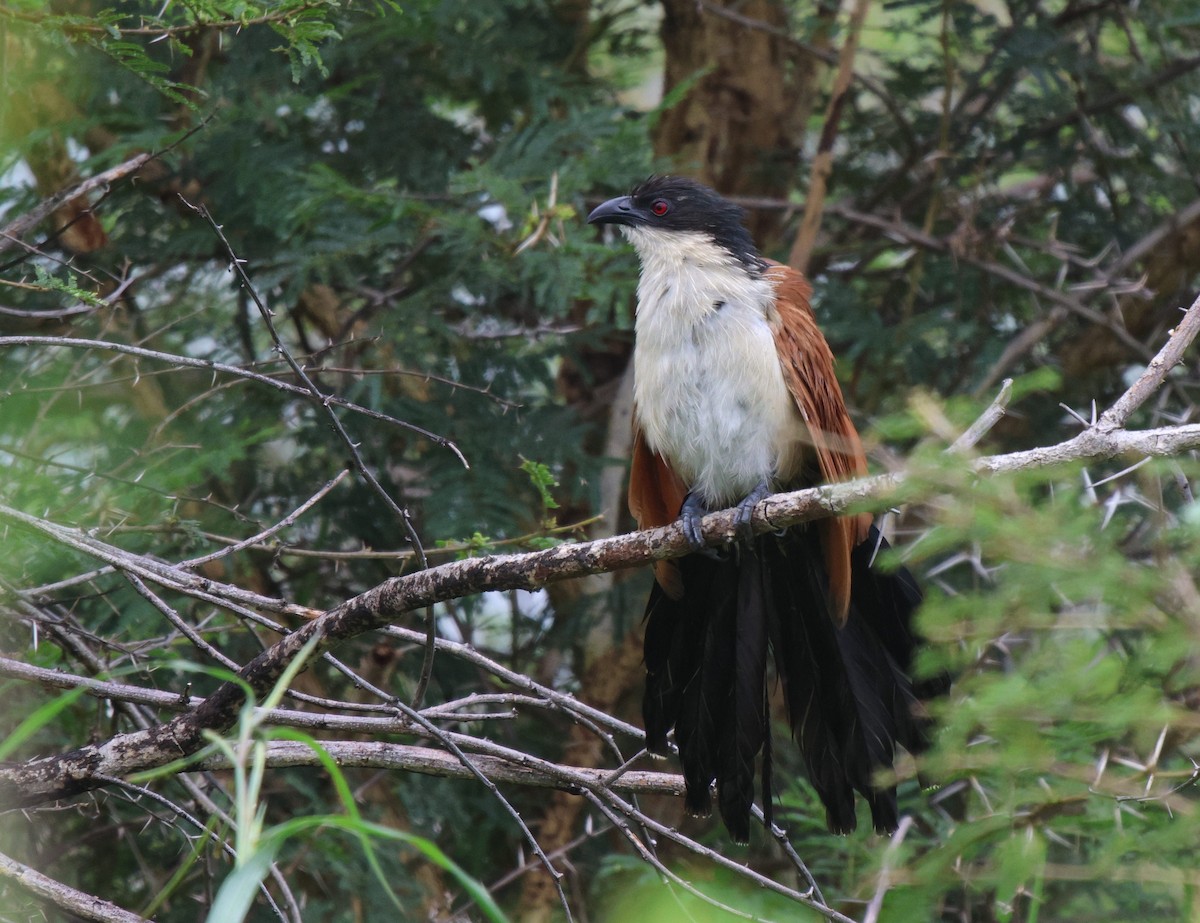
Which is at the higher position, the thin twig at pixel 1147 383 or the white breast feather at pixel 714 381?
the thin twig at pixel 1147 383

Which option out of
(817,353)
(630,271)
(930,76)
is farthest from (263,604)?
(930,76)

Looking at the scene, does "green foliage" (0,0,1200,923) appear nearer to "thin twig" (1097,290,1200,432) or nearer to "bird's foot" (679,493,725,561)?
"bird's foot" (679,493,725,561)

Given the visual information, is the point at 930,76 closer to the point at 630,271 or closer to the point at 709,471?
the point at 630,271

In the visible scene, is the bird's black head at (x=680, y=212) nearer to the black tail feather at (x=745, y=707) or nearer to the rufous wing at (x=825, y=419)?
the rufous wing at (x=825, y=419)

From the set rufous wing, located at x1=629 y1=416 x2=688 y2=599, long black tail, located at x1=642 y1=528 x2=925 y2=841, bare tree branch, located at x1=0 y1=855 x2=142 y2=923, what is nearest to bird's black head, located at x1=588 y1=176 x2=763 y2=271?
rufous wing, located at x1=629 y1=416 x2=688 y2=599

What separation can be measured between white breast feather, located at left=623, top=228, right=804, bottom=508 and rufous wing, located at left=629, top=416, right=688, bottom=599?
0.04m

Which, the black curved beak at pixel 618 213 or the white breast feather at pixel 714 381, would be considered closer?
the white breast feather at pixel 714 381

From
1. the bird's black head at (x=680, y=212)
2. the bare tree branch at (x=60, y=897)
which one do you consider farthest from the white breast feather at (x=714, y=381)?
the bare tree branch at (x=60, y=897)

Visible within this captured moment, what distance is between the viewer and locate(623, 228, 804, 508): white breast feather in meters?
2.81

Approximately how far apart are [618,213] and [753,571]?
3.65 ft

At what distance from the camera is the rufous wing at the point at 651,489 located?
9.84ft

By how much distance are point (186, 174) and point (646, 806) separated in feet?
8.62

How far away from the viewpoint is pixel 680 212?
129 inches

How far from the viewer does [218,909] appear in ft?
4.01
